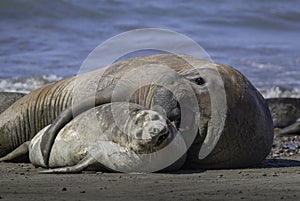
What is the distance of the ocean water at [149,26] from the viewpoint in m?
17.4

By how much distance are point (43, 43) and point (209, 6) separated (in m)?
10.4

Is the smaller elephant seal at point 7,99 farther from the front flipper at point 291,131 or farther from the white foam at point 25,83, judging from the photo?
the white foam at point 25,83

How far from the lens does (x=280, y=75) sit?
1811 centimetres

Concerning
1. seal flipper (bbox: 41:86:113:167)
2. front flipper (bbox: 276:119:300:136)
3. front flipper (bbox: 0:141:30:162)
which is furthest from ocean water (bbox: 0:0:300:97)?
seal flipper (bbox: 41:86:113:167)

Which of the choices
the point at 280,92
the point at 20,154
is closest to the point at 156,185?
the point at 20,154

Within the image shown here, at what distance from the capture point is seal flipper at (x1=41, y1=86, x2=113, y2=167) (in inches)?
283

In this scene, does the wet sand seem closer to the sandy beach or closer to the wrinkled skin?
the sandy beach

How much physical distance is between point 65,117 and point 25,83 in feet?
29.2

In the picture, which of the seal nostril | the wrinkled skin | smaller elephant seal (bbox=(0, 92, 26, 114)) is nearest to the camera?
the seal nostril

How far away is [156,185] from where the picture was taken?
19.9 ft

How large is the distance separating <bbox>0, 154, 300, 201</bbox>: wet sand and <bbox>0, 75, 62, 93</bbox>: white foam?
8.36m

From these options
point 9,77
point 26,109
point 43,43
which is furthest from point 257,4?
point 26,109

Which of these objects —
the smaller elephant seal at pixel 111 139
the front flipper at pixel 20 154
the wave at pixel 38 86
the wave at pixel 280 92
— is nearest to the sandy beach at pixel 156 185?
the smaller elephant seal at pixel 111 139

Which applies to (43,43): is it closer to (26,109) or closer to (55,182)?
(26,109)
